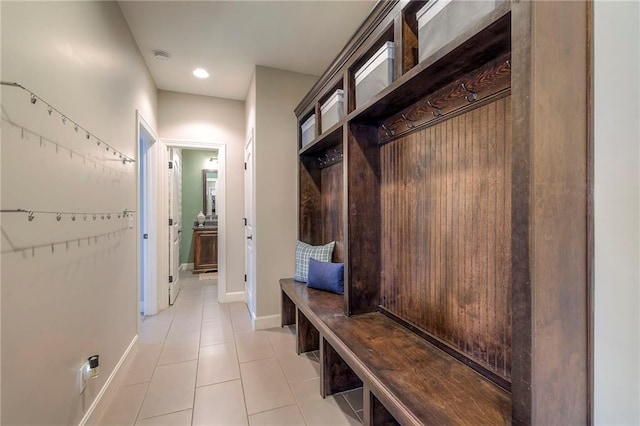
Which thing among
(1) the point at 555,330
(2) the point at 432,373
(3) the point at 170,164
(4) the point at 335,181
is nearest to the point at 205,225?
(3) the point at 170,164

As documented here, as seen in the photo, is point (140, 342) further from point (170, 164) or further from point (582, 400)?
point (582, 400)

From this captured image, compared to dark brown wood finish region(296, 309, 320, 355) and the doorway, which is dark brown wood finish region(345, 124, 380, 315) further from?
the doorway

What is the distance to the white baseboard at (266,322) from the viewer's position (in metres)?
2.86

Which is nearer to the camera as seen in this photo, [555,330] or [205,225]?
[555,330]

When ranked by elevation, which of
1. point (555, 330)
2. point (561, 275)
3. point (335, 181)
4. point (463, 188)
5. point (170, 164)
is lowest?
point (555, 330)

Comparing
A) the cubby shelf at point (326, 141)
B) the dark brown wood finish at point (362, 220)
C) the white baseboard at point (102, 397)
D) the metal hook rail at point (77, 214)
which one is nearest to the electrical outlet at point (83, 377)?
the white baseboard at point (102, 397)

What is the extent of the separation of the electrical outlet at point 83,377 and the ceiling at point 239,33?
239 cm

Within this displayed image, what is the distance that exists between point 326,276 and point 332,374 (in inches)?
28.7

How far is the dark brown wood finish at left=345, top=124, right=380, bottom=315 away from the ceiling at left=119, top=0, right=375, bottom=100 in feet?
3.57

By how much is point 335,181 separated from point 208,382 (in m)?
1.85

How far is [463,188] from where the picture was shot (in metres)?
1.25

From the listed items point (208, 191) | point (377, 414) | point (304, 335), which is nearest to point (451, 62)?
point (377, 414)

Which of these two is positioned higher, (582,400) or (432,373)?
(582,400)

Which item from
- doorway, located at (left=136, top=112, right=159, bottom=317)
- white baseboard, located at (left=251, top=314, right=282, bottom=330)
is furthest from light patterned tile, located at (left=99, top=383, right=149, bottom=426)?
doorway, located at (left=136, top=112, right=159, bottom=317)
